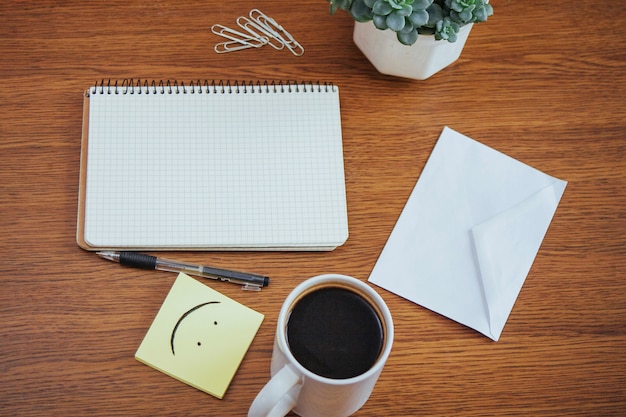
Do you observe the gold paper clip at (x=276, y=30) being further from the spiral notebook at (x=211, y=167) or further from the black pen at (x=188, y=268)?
the black pen at (x=188, y=268)

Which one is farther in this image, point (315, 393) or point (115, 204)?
point (115, 204)

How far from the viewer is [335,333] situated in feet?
2.15

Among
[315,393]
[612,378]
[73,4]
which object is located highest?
[73,4]

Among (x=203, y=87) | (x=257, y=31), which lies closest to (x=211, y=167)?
(x=203, y=87)

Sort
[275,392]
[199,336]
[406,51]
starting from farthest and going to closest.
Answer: [406,51], [199,336], [275,392]

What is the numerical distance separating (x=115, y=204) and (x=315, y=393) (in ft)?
1.12

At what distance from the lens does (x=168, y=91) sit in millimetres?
878

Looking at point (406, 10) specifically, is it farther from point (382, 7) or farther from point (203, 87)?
point (203, 87)

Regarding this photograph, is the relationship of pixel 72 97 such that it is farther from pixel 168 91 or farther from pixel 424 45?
pixel 424 45

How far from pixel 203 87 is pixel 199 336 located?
32 cm

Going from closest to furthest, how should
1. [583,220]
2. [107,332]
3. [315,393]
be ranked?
[315,393]
[107,332]
[583,220]

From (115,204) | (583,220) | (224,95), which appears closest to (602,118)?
(583,220)

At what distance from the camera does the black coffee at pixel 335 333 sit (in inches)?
25.2

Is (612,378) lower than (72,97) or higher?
lower
